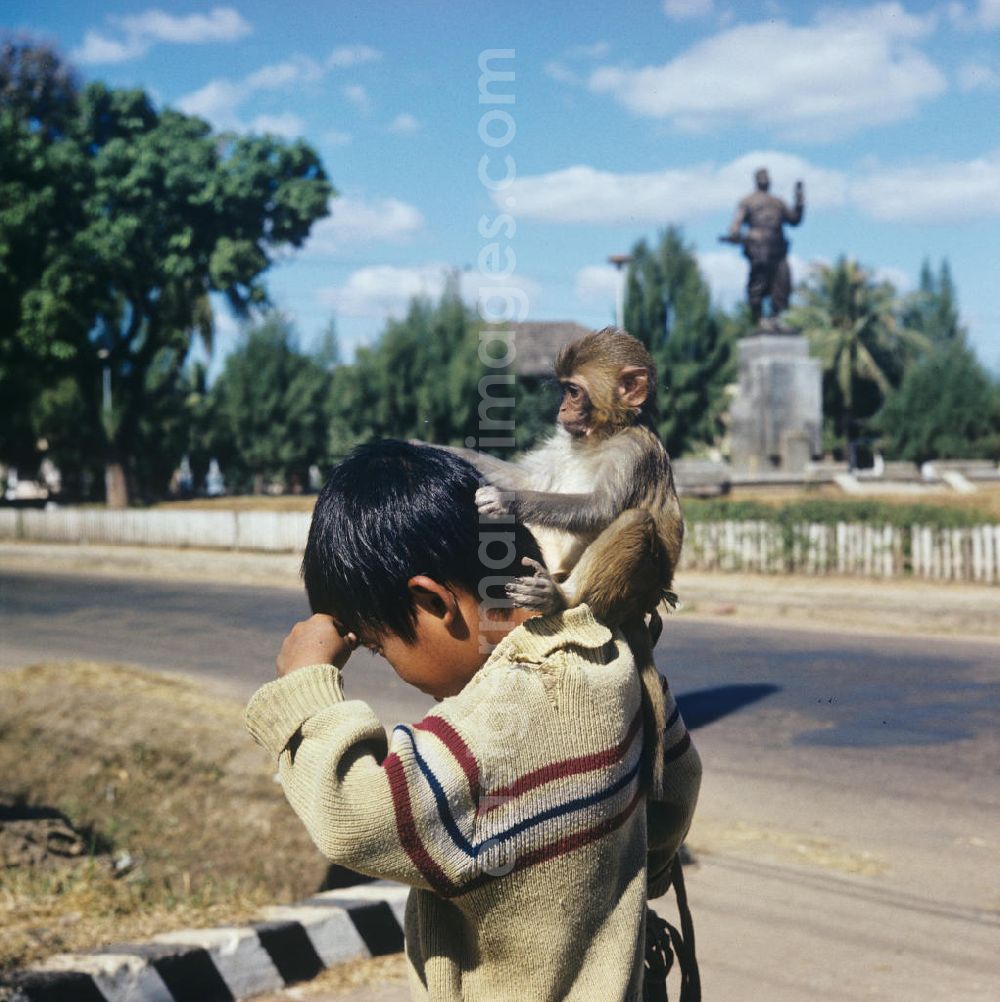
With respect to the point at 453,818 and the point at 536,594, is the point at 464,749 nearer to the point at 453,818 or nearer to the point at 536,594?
the point at 453,818

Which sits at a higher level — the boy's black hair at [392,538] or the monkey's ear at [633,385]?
the monkey's ear at [633,385]

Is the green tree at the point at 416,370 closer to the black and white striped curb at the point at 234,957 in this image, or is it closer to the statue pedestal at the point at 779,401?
the statue pedestal at the point at 779,401

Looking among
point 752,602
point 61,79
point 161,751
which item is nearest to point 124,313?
point 61,79

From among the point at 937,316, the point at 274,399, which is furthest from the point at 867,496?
the point at 937,316

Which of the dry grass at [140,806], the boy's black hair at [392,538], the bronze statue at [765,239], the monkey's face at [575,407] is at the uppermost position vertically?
the bronze statue at [765,239]

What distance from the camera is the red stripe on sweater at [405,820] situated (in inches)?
56.4

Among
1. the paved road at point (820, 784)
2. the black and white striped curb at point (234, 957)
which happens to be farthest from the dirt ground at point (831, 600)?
the black and white striped curb at point (234, 957)

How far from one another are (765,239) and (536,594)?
28010 millimetres

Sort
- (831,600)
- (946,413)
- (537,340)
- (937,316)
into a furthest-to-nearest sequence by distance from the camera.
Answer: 1. (937,316)
2. (537,340)
3. (946,413)
4. (831,600)

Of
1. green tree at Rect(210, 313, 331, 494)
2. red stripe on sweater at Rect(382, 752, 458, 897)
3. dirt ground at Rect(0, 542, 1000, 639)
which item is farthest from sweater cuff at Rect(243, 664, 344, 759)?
green tree at Rect(210, 313, 331, 494)

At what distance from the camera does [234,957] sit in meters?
3.88

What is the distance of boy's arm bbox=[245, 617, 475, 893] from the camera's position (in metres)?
1.44

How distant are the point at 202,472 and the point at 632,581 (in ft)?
191

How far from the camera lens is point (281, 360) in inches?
2084
